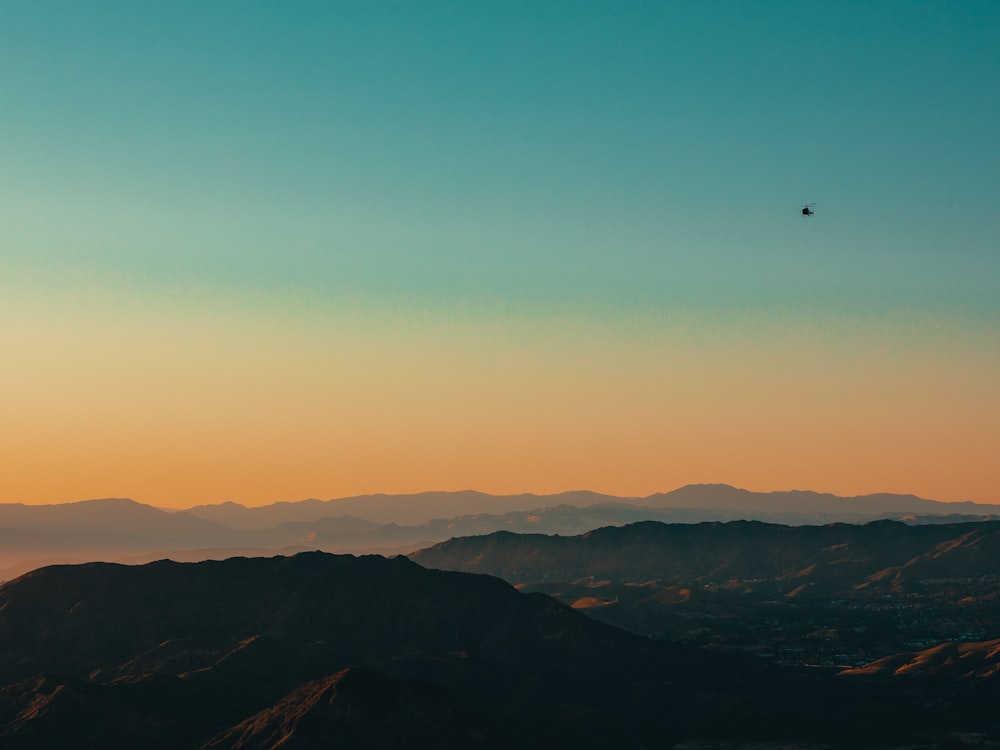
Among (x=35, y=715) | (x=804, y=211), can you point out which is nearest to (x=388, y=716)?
(x=35, y=715)

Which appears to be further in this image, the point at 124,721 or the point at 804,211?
the point at 124,721

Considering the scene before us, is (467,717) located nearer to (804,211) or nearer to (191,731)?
(191,731)

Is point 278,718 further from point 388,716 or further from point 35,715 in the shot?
point 35,715

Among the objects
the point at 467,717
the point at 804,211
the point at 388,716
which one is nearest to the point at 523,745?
the point at 467,717

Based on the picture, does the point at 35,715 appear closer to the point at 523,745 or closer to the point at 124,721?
the point at 124,721

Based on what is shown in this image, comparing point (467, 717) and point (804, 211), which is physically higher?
point (804, 211)

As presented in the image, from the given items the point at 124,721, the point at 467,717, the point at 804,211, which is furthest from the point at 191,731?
the point at 804,211

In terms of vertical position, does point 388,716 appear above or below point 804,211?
below

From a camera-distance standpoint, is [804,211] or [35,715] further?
[35,715]
